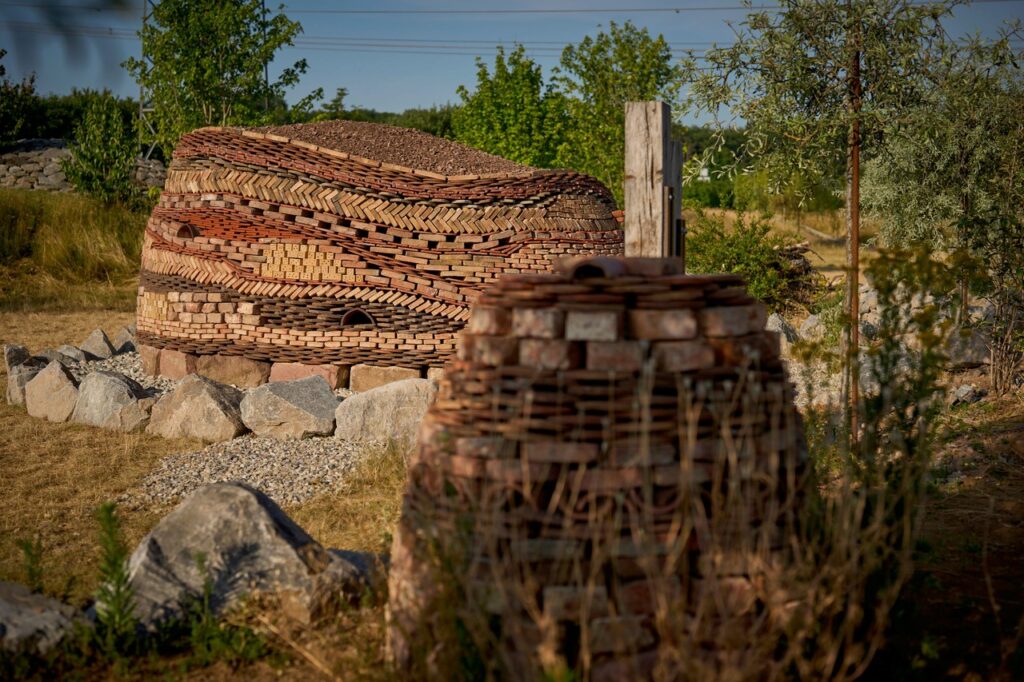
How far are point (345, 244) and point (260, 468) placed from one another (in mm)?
2991

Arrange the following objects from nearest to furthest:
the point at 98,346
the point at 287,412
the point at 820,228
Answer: the point at 287,412 → the point at 98,346 → the point at 820,228

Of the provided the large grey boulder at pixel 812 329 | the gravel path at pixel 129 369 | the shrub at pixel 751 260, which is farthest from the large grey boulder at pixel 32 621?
the shrub at pixel 751 260

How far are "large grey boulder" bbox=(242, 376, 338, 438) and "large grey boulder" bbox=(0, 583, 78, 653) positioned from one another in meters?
4.28

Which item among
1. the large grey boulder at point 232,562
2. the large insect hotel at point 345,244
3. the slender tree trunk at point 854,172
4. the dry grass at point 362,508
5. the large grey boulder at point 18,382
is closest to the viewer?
the large grey boulder at point 232,562

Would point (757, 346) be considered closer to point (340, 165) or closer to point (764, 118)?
point (764, 118)

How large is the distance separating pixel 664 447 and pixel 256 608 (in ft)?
6.58

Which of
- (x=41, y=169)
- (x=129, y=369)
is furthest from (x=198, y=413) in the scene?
(x=41, y=169)

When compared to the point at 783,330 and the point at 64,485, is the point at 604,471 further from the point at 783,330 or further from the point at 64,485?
the point at 783,330

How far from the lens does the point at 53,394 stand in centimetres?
936

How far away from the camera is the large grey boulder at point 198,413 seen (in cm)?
854

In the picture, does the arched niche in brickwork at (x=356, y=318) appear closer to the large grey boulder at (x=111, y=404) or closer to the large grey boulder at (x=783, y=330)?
the large grey boulder at (x=111, y=404)

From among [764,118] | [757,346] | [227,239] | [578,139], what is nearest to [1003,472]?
[764,118]

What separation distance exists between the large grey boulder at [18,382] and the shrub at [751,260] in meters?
9.22

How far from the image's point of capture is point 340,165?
987cm
